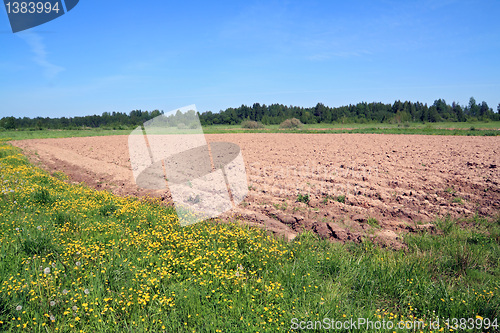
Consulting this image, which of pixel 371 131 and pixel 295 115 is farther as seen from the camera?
pixel 295 115

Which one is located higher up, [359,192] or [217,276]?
[359,192]

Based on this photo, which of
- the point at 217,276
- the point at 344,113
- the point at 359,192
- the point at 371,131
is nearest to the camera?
the point at 217,276

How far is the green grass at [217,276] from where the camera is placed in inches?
146

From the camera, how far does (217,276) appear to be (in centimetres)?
443

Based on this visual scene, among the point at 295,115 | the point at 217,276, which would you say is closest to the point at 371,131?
the point at 217,276

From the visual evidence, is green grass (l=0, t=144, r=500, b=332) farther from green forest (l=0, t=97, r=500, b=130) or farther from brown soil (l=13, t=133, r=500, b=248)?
green forest (l=0, t=97, r=500, b=130)

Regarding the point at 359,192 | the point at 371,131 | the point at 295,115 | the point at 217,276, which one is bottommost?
the point at 217,276

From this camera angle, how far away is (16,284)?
14.0 ft

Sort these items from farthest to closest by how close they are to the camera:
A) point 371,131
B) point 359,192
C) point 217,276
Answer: point 371,131, point 359,192, point 217,276

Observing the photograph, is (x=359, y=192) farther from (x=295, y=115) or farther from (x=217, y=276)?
(x=295, y=115)

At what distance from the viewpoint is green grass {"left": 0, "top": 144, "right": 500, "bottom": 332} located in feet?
12.1

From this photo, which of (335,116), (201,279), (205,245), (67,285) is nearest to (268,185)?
(205,245)

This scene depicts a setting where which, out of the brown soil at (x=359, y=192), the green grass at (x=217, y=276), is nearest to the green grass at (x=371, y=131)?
the brown soil at (x=359, y=192)

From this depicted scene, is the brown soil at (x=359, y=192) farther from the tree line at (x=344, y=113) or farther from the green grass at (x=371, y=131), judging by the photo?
the tree line at (x=344, y=113)
